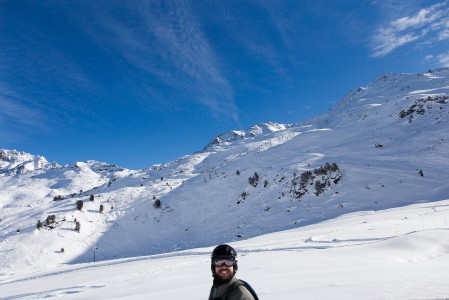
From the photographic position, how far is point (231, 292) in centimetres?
321

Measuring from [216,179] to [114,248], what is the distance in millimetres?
16998

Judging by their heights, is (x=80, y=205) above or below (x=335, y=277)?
above

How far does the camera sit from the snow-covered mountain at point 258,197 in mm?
31078

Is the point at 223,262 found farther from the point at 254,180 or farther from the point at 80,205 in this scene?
the point at 80,205

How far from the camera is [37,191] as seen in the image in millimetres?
104500

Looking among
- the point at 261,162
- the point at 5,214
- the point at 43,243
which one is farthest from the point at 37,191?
the point at 261,162

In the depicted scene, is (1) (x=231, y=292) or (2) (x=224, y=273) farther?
(2) (x=224, y=273)

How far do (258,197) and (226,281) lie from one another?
115 ft

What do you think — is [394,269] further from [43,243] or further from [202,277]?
[43,243]

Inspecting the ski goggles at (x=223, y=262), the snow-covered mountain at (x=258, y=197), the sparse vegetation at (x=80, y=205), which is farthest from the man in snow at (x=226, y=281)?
the sparse vegetation at (x=80, y=205)

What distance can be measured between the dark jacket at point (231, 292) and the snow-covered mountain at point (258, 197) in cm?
Answer: 2710

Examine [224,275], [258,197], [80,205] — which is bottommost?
[224,275]

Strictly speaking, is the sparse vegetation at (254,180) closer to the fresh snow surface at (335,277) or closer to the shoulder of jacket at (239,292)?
the fresh snow surface at (335,277)

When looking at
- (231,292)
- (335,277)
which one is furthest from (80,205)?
(231,292)
